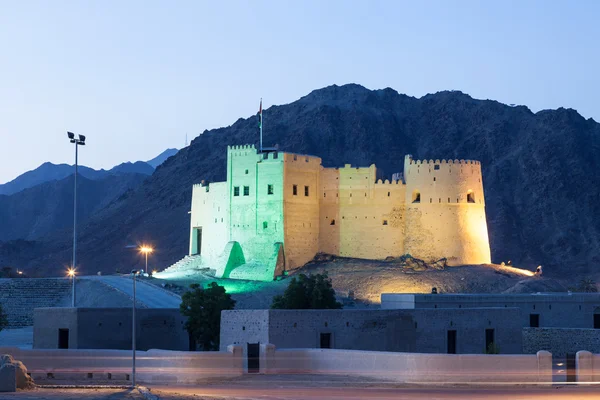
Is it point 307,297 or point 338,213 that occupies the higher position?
point 338,213

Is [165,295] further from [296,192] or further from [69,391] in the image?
[69,391]

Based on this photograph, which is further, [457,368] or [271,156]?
[271,156]

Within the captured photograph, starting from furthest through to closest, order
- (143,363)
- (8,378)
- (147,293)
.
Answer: (147,293) → (143,363) → (8,378)

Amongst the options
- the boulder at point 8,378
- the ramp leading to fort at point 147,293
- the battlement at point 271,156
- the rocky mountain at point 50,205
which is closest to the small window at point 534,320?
the ramp leading to fort at point 147,293

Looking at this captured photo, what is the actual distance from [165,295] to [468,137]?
82.6 meters

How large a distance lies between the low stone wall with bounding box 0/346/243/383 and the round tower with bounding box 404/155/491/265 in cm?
3106

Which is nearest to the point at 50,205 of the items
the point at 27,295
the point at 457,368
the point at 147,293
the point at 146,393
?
the point at 27,295

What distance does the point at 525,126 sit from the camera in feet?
429

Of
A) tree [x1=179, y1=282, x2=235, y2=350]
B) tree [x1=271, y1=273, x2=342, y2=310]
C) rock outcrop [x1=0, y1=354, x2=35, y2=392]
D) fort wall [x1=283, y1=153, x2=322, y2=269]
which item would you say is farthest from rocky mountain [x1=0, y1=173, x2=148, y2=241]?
rock outcrop [x1=0, y1=354, x2=35, y2=392]

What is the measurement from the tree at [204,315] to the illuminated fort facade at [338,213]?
15140 mm

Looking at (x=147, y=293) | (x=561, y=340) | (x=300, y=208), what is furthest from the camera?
(x=300, y=208)

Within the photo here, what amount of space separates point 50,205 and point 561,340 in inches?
5061

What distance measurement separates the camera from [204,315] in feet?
141

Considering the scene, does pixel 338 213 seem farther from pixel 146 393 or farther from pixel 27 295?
pixel 146 393
